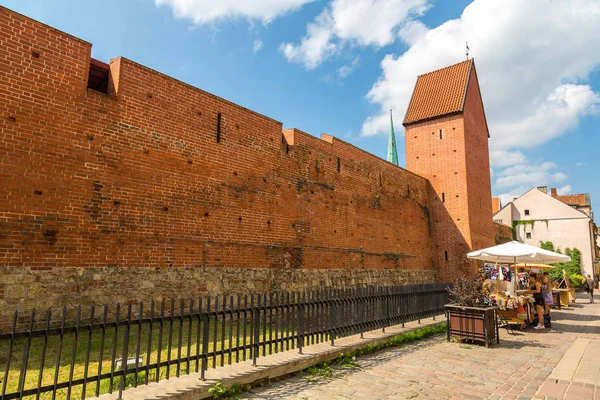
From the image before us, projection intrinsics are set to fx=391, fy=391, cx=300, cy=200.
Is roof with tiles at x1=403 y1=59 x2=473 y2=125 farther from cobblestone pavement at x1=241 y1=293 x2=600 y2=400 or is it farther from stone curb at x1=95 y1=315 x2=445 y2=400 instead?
stone curb at x1=95 y1=315 x2=445 y2=400

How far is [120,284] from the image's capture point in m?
8.07

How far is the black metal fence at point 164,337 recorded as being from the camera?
12.6 ft

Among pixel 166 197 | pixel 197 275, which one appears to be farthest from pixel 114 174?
pixel 197 275

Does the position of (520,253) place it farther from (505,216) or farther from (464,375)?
(505,216)

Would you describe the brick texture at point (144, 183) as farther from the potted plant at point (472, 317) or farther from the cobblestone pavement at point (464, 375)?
the potted plant at point (472, 317)

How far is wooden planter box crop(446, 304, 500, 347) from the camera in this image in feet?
26.0

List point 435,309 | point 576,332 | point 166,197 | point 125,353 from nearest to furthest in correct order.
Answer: point 125,353
point 166,197
point 576,332
point 435,309

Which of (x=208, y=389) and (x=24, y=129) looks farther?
(x=24, y=129)

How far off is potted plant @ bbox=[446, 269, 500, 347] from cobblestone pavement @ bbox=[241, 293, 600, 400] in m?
0.24

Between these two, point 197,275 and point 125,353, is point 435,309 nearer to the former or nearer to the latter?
point 197,275

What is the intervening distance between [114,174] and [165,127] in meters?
1.84

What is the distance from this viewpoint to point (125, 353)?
416 centimetres

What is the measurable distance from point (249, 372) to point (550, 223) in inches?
1613

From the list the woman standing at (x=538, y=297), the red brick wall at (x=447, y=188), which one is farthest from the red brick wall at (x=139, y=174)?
the red brick wall at (x=447, y=188)
